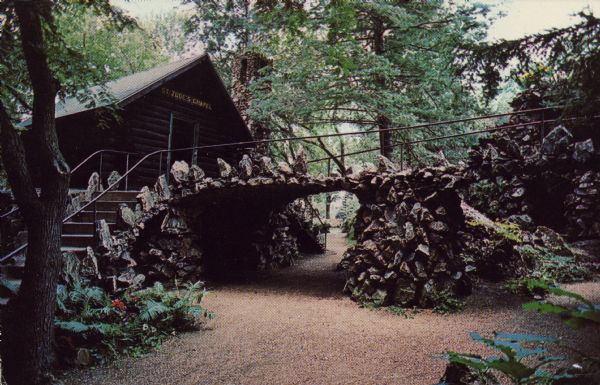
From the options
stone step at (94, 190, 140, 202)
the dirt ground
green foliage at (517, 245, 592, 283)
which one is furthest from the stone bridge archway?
green foliage at (517, 245, 592, 283)

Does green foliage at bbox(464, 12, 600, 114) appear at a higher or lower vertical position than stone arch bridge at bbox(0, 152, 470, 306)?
higher

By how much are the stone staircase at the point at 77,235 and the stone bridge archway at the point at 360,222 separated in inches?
Answer: 27.7

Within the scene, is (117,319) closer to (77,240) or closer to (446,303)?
(77,240)

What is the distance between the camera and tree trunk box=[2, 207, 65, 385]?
4.88 m

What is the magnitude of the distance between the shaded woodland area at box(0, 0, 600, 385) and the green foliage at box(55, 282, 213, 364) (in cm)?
3

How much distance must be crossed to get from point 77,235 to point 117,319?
2992mm

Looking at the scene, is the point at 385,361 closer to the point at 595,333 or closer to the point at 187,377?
the point at 187,377

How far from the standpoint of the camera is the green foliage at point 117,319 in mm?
5688

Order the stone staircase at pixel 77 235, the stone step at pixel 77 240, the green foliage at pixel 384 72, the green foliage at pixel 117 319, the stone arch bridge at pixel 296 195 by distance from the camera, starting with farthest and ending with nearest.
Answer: the green foliage at pixel 384 72, the stone step at pixel 77 240, the stone arch bridge at pixel 296 195, the stone staircase at pixel 77 235, the green foliage at pixel 117 319

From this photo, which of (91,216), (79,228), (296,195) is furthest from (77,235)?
(296,195)

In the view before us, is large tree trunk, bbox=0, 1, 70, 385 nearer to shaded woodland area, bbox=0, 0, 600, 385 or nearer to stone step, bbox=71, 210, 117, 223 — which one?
shaded woodland area, bbox=0, 0, 600, 385

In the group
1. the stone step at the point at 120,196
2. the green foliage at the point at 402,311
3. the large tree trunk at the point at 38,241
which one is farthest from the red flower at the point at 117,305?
the green foliage at the point at 402,311

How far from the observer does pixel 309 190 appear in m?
10.7

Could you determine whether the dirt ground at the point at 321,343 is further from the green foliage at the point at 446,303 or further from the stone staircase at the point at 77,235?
the stone staircase at the point at 77,235
